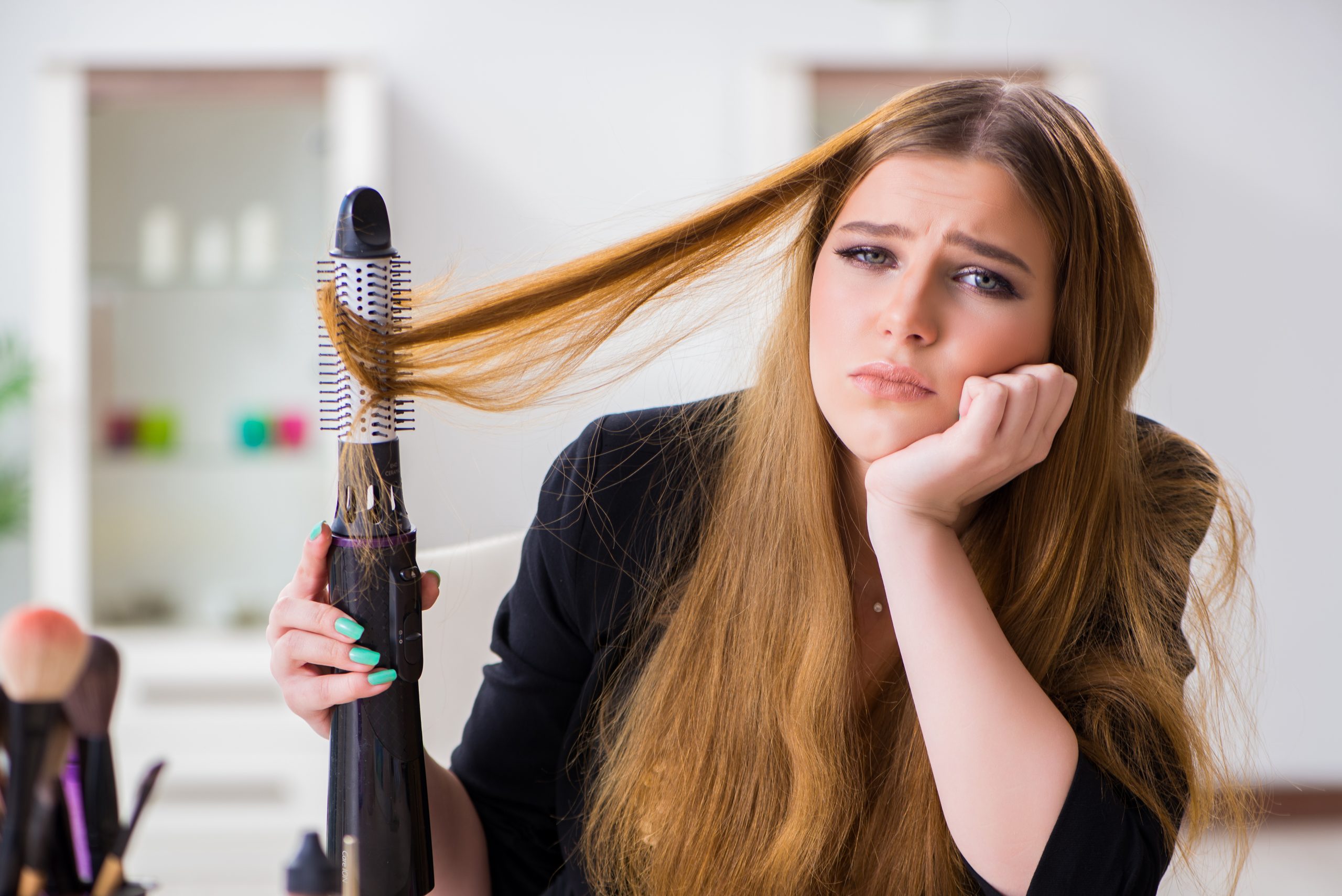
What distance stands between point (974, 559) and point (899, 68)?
5.17 feet

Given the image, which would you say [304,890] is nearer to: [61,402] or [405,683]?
[405,683]

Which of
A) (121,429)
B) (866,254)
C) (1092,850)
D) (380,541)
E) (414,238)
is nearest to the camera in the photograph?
(380,541)

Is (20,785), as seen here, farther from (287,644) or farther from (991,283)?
(991,283)

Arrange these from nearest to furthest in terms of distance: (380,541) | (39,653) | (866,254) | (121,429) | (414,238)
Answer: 1. (39,653)
2. (380,541)
3. (866,254)
4. (121,429)
5. (414,238)

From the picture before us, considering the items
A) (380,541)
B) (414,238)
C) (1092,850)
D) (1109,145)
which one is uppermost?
(1109,145)

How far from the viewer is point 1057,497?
855 mm

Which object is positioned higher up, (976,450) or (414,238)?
(414,238)

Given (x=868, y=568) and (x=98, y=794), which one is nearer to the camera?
(x=98, y=794)

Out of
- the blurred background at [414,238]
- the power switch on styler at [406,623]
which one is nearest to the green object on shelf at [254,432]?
the blurred background at [414,238]

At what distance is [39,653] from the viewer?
374 millimetres

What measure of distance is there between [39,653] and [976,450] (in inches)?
22.3

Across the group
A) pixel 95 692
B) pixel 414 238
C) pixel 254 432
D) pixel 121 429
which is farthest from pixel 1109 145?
pixel 95 692

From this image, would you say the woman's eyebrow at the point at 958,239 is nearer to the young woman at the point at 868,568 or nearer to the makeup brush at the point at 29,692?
the young woman at the point at 868,568

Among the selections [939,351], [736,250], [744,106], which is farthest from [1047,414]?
[744,106]
